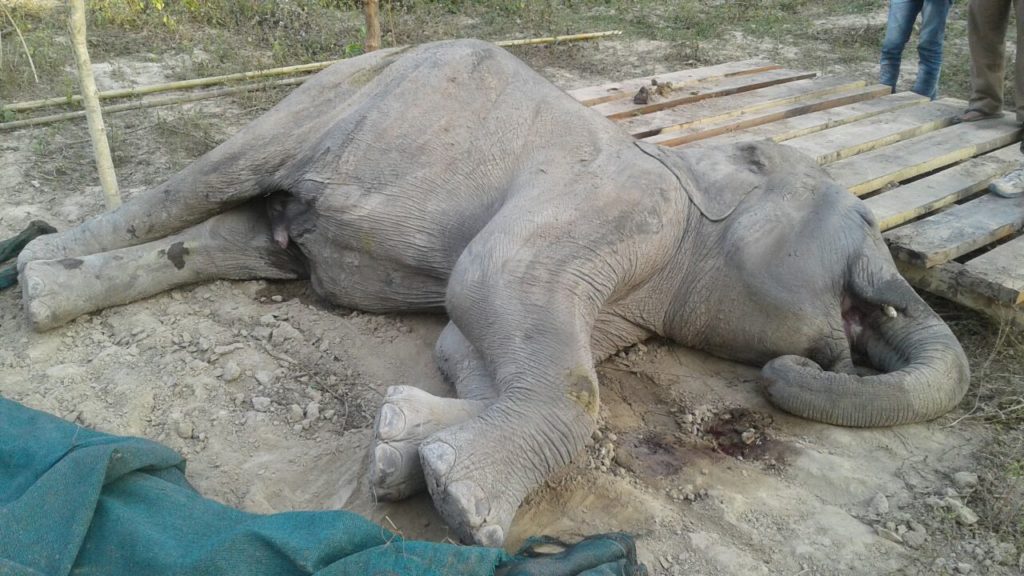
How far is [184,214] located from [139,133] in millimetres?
2243

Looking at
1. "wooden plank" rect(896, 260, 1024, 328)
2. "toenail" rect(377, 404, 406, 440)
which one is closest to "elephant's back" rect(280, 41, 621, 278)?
"toenail" rect(377, 404, 406, 440)

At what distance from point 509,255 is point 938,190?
2738 millimetres

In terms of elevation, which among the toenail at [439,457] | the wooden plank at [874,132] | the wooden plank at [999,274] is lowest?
the wooden plank at [999,274]

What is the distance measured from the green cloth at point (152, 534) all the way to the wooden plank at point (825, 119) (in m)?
3.48

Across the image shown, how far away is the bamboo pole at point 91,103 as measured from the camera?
376 cm

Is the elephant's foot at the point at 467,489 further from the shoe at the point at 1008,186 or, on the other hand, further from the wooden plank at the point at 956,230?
the shoe at the point at 1008,186

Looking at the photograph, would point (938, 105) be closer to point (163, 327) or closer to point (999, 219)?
point (999, 219)

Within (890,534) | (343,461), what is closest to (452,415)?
(343,461)

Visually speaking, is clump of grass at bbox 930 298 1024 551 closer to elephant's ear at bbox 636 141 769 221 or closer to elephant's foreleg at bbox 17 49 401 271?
elephant's ear at bbox 636 141 769 221

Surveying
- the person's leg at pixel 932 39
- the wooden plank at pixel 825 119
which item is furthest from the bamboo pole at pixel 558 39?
the wooden plank at pixel 825 119

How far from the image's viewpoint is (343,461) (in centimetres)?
273

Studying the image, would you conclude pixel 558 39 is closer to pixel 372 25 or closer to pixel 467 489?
pixel 372 25

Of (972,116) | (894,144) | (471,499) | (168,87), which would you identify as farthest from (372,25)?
(471,499)

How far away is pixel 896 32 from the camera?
6.76 metres
